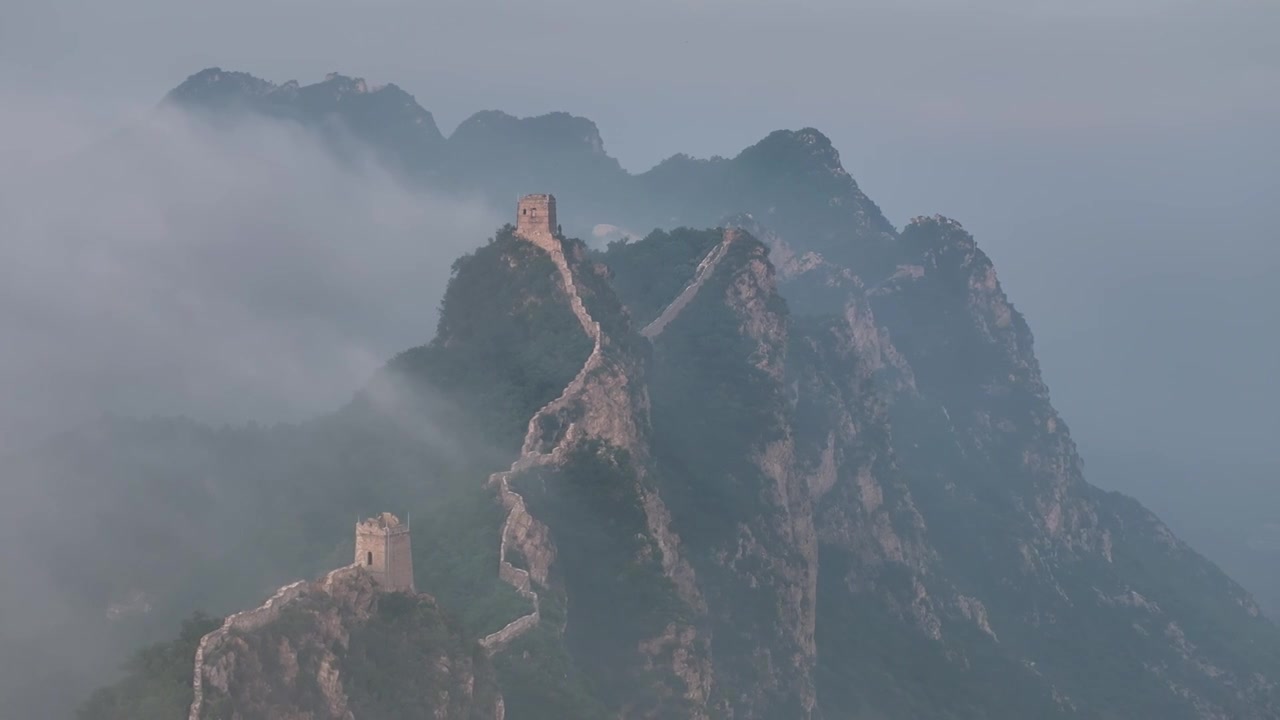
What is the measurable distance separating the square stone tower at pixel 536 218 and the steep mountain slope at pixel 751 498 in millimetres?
609

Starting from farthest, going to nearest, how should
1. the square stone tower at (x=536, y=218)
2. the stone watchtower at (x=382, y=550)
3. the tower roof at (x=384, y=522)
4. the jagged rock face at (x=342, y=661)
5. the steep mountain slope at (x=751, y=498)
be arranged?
the square stone tower at (x=536, y=218)
the steep mountain slope at (x=751, y=498)
the tower roof at (x=384, y=522)
the stone watchtower at (x=382, y=550)
the jagged rock face at (x=342, y=661)

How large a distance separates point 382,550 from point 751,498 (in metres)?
46.4

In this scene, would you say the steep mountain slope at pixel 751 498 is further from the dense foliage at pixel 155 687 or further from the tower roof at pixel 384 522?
the dense foliage at pixel 155 687

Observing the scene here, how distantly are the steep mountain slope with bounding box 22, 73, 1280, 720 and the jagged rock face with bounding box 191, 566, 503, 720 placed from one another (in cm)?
568

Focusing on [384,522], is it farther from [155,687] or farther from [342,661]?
[155,687]

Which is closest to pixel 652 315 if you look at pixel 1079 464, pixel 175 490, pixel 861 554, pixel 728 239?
pixel 728 239

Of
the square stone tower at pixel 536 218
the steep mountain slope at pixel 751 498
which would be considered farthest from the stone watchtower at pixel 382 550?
the square stone tower at pixel 536 218

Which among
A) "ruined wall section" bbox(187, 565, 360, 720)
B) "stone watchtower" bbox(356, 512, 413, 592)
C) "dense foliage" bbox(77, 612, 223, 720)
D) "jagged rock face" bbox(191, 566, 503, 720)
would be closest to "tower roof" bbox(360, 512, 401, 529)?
"stone watchtower" bbox(356, 512, 413, 592)

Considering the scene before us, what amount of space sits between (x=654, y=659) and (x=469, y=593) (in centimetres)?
1204

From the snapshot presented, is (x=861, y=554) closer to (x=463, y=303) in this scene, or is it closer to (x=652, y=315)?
(x=652, y=315)

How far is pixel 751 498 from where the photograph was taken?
376 ft

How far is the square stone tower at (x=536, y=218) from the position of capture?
110031 mm

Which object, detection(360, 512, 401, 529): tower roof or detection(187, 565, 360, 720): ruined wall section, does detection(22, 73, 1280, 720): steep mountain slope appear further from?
Answer: detection(187, 565, 360, 720): ruined wall section

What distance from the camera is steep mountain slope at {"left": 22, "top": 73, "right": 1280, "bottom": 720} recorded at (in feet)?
294
